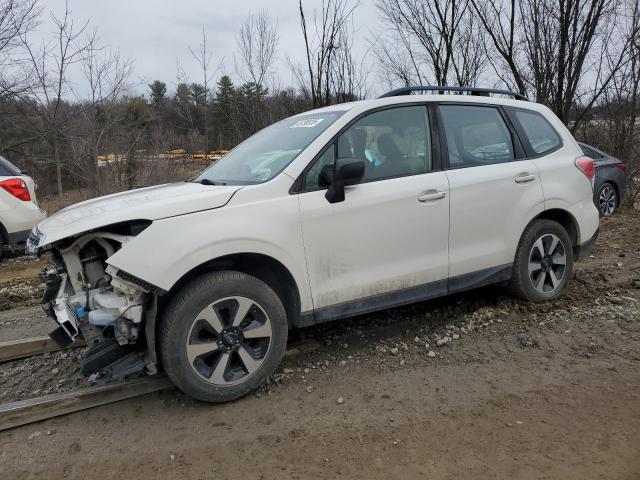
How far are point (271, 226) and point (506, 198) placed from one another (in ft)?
6.81

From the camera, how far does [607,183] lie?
396 inches

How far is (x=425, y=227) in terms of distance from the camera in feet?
11.9

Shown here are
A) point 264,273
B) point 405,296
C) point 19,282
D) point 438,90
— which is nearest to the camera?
point 264,273

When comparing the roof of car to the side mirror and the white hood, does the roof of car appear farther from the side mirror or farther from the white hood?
the white hood

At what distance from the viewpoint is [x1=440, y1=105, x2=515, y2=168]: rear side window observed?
12.8 feet

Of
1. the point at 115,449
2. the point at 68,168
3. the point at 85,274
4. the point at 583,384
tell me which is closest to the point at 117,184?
the point at 68,168

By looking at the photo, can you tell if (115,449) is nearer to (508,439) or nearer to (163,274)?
(163,274)

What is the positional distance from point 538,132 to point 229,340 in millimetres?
3311

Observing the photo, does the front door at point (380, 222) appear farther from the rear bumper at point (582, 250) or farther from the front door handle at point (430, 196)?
the rear bumper at point (582, 250)

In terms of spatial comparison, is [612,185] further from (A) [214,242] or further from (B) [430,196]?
(A) [214,242]

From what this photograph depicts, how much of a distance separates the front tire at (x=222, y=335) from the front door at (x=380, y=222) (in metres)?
0.40

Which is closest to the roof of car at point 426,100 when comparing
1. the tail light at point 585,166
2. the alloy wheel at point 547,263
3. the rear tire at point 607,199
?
the tail light at point 585,166

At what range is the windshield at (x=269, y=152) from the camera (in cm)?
339

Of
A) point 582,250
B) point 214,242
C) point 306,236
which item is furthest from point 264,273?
point 582,250
